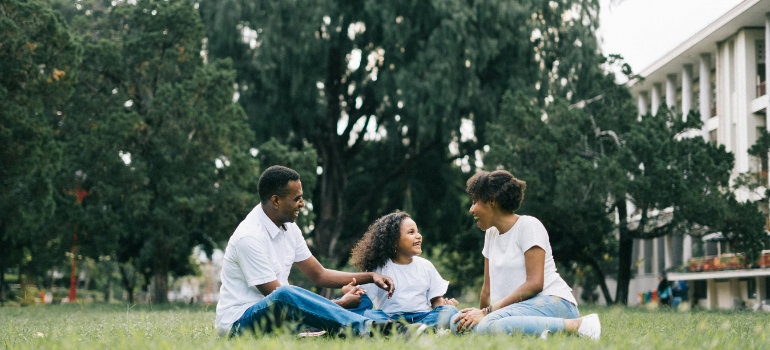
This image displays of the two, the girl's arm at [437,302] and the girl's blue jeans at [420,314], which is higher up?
the girl's arm at [437,302]

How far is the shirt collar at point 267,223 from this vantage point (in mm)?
5121

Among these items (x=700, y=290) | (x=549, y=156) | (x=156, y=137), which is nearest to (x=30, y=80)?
(x=156, y=137)

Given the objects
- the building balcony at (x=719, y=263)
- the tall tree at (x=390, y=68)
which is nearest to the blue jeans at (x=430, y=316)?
the tall tree at (x=390, y=68)

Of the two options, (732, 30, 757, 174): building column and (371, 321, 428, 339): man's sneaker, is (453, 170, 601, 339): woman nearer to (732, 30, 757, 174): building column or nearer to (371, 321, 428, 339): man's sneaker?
(371, 321, 428, 339): man's sneaker

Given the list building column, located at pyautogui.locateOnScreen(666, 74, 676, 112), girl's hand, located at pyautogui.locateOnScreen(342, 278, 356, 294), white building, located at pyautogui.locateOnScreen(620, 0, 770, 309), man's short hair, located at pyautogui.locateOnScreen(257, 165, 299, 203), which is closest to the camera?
man's short hair, located at pyautogui.locateOnScreen(257, 165, 299, 203)

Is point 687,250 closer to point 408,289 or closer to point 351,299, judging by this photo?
point 408,289

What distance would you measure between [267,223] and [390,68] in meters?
17.7

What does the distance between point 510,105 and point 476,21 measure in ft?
8.99

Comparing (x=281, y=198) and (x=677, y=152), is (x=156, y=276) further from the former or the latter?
(x=281, y=198)

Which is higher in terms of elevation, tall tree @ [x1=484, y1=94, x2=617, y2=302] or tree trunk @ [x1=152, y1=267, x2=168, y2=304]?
tall tree @ [x1=484, y1=94, x2=617, y2=302]

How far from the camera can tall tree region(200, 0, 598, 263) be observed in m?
21.2

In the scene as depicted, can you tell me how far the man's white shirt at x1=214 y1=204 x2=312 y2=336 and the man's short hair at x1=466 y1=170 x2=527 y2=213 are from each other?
4.89 ft

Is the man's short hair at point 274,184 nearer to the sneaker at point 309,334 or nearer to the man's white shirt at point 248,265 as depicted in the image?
the man's white shirt at point 248,265

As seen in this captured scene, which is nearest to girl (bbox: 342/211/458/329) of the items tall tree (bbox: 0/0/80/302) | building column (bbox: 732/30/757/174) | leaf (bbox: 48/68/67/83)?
tall tree (bbox: 0/0/80/302)
